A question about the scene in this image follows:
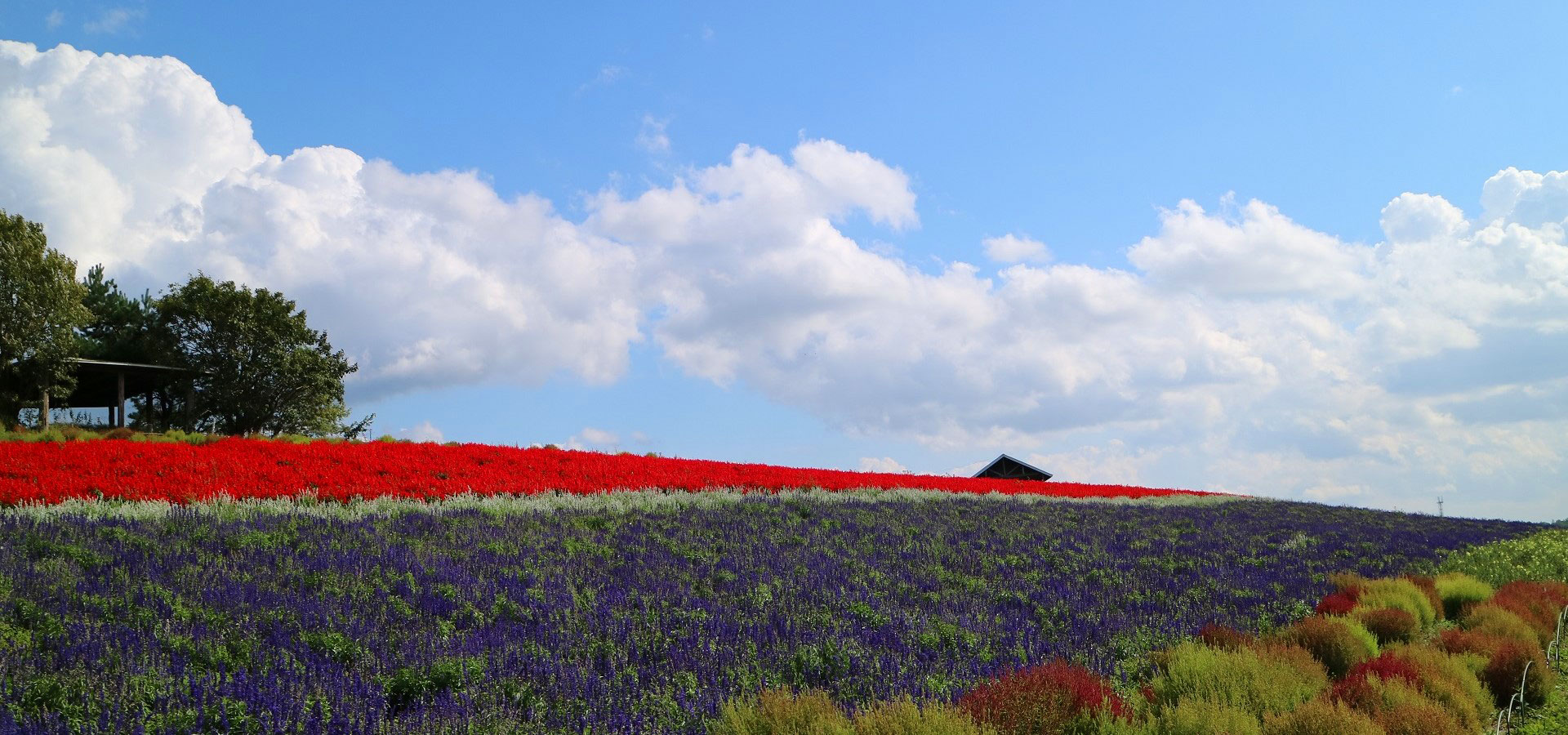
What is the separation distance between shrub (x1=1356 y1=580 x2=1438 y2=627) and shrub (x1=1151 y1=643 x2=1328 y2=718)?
10.7ft

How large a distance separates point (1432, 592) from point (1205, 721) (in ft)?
22.1

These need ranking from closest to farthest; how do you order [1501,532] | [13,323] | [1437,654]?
[1437,654] < [1501,532] < [13,323]

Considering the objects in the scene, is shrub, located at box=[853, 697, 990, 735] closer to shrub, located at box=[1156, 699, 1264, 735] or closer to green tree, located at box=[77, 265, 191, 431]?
shrub, located at box=[1156, 699, 1264, 735]

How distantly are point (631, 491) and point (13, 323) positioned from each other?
86.5 feet

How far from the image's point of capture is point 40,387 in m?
28.6

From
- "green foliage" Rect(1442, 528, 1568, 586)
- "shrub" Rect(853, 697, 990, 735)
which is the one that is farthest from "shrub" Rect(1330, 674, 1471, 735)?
"green foliage" Rect(1442, 528, 1568, 586)

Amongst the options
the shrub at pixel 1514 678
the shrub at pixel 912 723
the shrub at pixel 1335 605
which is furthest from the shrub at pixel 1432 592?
the shrub at pixel 912 723

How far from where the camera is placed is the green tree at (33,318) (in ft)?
91.0

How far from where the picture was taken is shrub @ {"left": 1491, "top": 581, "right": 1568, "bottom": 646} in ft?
25.2

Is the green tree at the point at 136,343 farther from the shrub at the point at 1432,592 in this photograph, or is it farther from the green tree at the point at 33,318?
the shrub at the point at 1432,592

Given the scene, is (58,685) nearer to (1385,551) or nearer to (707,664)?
(707,664)

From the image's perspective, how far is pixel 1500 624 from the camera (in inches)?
286

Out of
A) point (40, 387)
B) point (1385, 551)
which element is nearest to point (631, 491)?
point (1385, 551)

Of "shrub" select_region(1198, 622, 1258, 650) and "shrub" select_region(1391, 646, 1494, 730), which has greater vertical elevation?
"shrub" select_region(1198, 622, 1258, 650)
